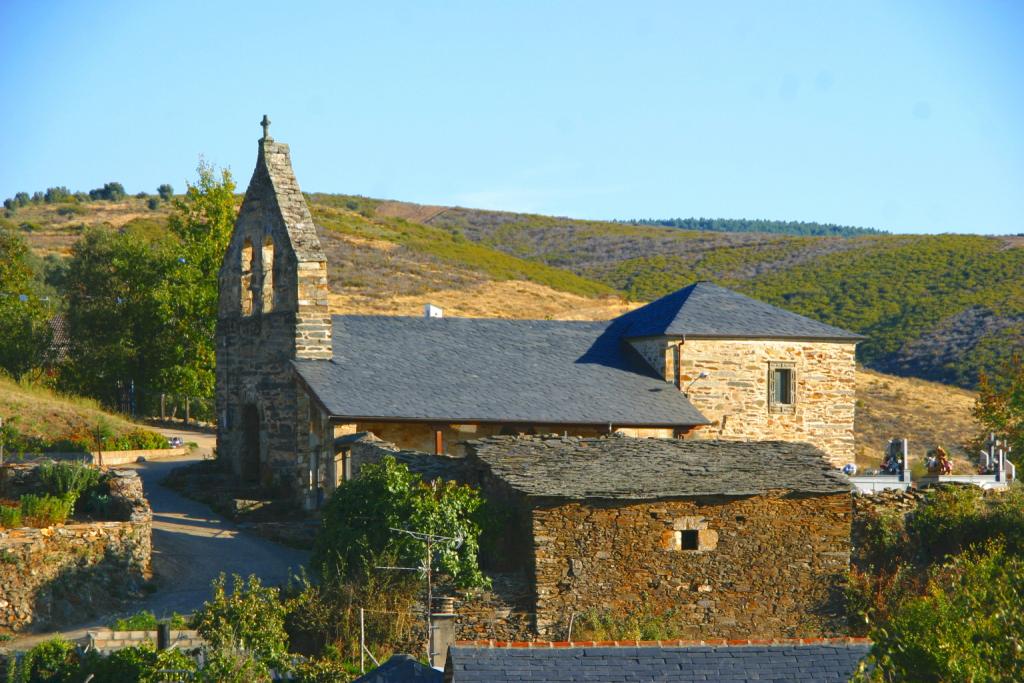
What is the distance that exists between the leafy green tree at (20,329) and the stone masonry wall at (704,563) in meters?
26.6

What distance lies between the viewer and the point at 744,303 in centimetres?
3366

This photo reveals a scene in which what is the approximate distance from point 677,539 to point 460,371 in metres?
8.57

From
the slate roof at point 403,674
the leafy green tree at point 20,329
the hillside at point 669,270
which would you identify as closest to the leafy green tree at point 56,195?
the hillside at point 669,270

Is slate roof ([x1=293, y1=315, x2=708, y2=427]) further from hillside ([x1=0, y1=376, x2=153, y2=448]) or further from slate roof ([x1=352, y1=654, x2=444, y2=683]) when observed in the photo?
slate roof ([x1=352, y1=654, x2=444, y2=683])

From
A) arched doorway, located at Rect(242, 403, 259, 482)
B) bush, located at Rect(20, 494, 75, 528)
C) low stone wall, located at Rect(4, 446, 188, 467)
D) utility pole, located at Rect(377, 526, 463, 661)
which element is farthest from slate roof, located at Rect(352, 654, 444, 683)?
low stone wall, located at Rect(4, 446, 188, 467)

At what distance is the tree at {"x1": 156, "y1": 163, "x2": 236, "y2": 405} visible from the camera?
137 feet

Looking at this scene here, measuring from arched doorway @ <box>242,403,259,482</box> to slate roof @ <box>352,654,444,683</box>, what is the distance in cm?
1586

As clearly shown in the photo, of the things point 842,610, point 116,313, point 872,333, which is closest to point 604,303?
point 872,333

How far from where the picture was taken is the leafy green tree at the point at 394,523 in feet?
69.4

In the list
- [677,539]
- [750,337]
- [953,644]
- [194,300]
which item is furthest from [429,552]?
[194,300]

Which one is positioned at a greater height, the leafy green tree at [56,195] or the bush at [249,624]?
the leafy green tree at [56,195]

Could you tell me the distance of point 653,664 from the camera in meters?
14.5

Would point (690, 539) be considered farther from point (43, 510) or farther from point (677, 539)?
point (43, 510)

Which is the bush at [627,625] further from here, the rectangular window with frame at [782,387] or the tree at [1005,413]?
the tree at [1005,413]
